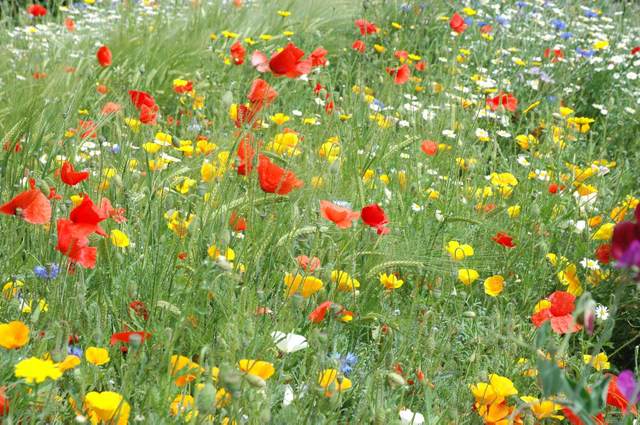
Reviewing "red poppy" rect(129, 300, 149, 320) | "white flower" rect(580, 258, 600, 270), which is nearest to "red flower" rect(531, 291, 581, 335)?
"white flower" rect(580, 258, 600, 270)

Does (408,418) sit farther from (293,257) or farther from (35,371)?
(35,371)

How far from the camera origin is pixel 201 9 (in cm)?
474

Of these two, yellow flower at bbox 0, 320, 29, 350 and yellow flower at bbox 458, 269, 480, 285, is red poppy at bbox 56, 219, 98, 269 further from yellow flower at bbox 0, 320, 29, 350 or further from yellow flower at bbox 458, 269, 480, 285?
yellow flower at bbox 458, 269, 480, 285

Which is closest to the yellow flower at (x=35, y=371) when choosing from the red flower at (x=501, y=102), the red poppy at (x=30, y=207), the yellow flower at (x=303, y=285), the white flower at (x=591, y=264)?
the red poppy at (x=30, y=207)

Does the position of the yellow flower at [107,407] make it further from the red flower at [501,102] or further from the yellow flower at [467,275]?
the red flower at [501,102]

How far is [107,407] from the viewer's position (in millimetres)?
1286

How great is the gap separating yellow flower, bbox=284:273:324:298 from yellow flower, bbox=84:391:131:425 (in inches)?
18.8

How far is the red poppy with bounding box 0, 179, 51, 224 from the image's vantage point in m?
1.48

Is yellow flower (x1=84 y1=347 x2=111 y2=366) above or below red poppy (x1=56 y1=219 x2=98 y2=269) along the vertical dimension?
below

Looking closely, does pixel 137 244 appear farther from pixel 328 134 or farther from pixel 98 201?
pixel 328 134

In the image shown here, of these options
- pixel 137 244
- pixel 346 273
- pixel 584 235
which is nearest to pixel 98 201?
pixel 137 244

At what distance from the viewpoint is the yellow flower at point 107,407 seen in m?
1.29

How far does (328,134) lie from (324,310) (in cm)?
143

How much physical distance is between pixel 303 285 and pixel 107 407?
21.4 inches
